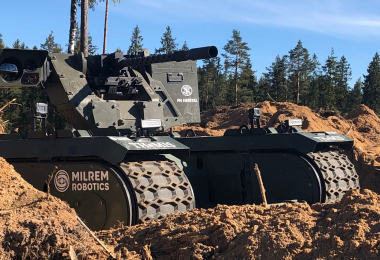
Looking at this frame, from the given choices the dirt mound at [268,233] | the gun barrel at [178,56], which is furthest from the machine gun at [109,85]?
the dirt mound at [268,233]

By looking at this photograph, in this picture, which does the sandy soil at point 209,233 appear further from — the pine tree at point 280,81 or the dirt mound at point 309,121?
the pine tree at point 280,81

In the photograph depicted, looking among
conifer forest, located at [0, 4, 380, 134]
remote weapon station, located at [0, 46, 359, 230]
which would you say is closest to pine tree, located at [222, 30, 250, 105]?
conifer forest, located at [0, 4, 380, 134]

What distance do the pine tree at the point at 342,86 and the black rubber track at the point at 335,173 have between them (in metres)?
48.2

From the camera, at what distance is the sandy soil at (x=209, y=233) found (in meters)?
4.52

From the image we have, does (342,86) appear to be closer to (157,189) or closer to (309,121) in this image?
(309,121)

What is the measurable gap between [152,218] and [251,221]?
167 centimetres

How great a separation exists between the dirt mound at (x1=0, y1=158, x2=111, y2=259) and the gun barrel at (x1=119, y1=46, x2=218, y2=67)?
3005mm

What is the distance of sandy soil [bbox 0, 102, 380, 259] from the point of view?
452 cm

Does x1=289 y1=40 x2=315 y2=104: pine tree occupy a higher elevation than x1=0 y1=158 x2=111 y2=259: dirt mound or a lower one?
higher

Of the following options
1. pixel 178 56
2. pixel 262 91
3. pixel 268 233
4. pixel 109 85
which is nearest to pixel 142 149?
pixel 178 56

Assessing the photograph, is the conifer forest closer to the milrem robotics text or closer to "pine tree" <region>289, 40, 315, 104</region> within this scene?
"pine tree" <region>289, 40, 315, 104</region>

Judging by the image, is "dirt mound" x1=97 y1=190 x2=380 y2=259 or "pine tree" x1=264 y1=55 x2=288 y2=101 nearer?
"dirt mound" x1=97 y1=190 x2=380 y2=259

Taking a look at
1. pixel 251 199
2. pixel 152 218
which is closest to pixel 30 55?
pixel 152 218

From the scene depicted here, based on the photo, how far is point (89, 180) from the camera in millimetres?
7016
